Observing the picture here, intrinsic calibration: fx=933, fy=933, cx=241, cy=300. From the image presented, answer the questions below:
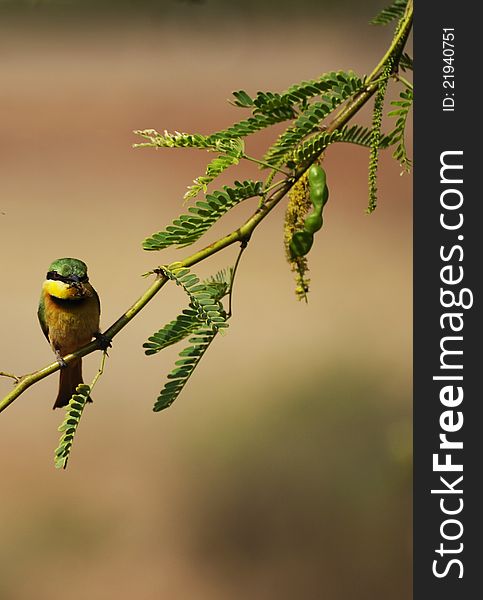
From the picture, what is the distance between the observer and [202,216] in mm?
949

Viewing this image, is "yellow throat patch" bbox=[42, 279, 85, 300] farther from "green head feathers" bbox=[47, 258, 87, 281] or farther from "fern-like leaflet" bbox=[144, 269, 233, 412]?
"fern-like leaflet" bbox=[144, 269, 233, 412]

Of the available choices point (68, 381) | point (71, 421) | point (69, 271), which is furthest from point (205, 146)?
point (68, 381)

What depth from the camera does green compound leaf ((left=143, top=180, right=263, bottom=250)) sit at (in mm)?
928

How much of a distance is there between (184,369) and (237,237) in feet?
0.73

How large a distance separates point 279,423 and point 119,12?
506 cm

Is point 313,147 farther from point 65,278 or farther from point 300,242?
point 65,278

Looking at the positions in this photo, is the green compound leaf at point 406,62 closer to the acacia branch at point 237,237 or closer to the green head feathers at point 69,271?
the acacia branch at point 237,237

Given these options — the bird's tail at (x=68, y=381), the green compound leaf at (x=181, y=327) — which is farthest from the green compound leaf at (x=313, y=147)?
the bird's tail at (x=68, y=381)

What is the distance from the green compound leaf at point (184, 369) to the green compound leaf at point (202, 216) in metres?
0.11

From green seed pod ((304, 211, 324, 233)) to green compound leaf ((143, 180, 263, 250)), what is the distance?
6cm

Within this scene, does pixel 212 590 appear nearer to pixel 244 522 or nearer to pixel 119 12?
pixel 244 522

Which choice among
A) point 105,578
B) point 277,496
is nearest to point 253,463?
point 277,496

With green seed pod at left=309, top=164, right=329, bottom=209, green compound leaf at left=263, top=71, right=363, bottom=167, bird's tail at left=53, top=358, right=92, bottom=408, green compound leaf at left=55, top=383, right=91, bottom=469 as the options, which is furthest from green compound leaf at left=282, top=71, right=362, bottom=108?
bird's tail at left=53, top=358, right=92, bottom=408

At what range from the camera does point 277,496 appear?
4.17 metres
